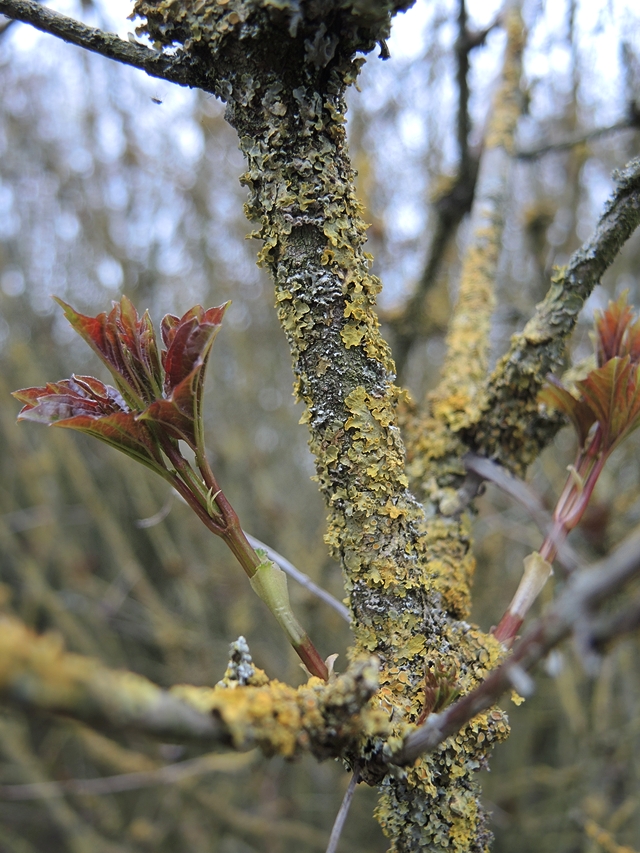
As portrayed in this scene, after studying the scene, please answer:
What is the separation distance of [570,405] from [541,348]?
0.34 ft

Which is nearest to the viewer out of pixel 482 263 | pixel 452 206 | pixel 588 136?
pixel 482 263

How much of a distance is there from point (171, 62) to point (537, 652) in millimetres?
618

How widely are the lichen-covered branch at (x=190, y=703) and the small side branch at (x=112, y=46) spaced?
53 cm

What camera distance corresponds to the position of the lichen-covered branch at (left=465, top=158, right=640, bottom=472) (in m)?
0.66

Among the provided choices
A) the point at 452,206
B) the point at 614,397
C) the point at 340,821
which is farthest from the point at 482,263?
the point at 340,821

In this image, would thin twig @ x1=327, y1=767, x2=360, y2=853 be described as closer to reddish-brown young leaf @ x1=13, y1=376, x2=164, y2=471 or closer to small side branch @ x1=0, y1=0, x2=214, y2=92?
reddish-brown young leaf @ x1=13, y1=376, x2=164, y2=471

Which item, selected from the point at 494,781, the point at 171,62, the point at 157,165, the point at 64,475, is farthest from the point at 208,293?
the point at 494,781

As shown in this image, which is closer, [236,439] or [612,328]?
[612,328]

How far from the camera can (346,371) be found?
596mm

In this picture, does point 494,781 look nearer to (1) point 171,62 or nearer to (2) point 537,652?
(2) point 537,652

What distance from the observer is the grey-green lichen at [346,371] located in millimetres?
543

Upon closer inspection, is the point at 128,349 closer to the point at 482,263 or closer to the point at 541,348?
the point at 541,348

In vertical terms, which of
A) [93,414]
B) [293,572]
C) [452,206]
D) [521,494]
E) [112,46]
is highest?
[452,206]

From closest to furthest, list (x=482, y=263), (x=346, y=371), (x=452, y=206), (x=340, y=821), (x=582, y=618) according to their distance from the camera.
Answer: (x=582, y=618) < (x=340, y=821) < (x=346, y=371) < (x=482, y=263) < (x=452, y=206)
